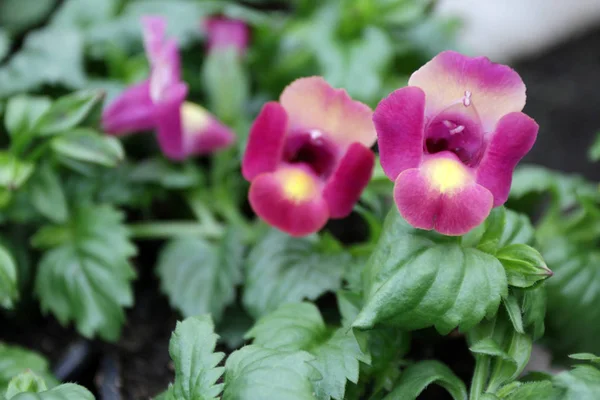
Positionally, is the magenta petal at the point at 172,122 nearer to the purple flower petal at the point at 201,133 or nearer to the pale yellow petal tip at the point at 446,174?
the purple flower petal at the point at 201,133

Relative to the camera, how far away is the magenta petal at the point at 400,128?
0.69 m

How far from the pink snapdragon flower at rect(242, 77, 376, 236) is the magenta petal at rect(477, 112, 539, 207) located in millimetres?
177

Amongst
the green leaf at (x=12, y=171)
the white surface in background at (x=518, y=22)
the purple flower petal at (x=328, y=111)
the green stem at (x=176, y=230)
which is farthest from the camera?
the white surface in background at (x=518, y=22)

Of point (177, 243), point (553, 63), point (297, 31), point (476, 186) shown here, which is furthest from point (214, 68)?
point (553, 63)

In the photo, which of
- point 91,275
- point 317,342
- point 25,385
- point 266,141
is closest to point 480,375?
point 317,342

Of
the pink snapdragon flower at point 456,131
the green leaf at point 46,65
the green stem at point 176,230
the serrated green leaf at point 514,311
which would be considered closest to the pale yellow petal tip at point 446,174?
the pink snapdragon flower at point 456,131

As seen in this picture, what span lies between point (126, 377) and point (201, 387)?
43 centimetres

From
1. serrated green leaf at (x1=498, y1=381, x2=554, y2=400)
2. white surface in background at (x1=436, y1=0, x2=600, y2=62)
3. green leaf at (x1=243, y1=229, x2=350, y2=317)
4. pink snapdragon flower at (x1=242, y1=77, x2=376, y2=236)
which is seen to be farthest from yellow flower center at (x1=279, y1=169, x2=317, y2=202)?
white surface in background at (x1=436, y1=0, x2=600, y2=62)

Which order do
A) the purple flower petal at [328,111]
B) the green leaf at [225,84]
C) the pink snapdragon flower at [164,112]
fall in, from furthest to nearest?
the green leaf at [225,84] → the pink snapdragon flower at [164,112] → the purple flower petal at [328,111]

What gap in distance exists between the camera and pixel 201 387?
0.65 metres

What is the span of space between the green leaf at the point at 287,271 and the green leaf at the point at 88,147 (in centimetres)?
26

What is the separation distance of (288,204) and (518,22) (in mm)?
1428

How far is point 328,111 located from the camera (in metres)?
0.85

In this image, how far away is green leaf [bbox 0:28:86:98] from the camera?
1181mm
